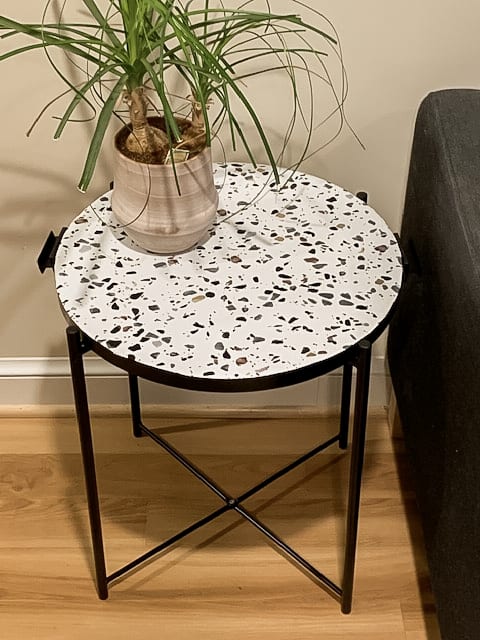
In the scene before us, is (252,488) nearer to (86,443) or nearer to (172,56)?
(86,443)

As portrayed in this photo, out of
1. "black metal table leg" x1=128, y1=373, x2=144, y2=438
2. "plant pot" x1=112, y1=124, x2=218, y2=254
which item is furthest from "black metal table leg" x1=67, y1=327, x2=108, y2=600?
"black metal table leg" x1=128, y1=373, x2=144, y2=438

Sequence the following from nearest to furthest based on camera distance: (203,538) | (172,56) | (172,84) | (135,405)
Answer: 1. (172,56)
2. (172,84)
3. (203,538)
4. (135,405)

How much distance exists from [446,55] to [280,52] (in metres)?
0.24

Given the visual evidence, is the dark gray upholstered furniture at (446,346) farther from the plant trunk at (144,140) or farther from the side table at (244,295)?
the plant trunk at (144,140)

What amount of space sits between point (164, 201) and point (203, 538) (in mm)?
611

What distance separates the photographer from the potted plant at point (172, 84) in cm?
94

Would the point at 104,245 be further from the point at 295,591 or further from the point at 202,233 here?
the point at 295,591

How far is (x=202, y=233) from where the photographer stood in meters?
1.10

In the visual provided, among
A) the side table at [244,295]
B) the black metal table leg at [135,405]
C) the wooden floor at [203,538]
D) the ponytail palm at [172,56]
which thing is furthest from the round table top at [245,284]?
the wooden floor at [203,538]

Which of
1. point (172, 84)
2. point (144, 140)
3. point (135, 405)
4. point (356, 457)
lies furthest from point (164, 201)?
point (135, 405)

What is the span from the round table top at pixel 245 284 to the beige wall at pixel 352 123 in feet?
0.46

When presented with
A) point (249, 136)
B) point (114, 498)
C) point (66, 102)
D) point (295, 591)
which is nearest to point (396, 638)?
point (295, 591)

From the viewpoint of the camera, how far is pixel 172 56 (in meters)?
1.01

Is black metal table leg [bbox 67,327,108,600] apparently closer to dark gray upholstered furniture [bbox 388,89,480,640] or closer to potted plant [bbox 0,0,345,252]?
potted plant [bbox 0,0,345,252]
